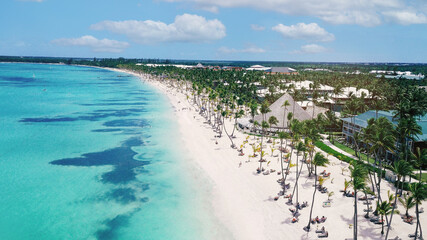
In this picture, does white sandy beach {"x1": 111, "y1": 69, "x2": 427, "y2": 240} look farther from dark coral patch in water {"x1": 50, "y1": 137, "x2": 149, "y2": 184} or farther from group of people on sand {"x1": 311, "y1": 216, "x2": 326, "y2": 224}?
dark coral patch in water {"x1": 50, "y1": 137, "x2": 149, "y2": 184}

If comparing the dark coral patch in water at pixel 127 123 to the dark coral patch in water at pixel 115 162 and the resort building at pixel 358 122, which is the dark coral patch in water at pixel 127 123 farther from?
the resort building at pixel 358 122

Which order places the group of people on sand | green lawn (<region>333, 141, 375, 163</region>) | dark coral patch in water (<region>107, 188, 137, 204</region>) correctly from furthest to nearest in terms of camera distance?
green lawn (<region>333, 141, 375, 163</region>) → dark coral patch in water (<region>107, 188, 137, 204</region>) → the group of people on sand

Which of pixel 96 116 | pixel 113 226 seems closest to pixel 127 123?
pixel 96 116

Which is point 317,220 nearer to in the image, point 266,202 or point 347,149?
point 266,202

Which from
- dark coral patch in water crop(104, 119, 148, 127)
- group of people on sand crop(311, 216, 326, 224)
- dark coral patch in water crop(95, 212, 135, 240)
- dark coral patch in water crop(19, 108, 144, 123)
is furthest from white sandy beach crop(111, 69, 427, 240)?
dark coral patch in water crop(19, 108, 144, 123)

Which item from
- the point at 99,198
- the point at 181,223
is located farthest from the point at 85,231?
the point at 181,223

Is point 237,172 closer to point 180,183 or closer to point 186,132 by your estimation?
point 180,183
